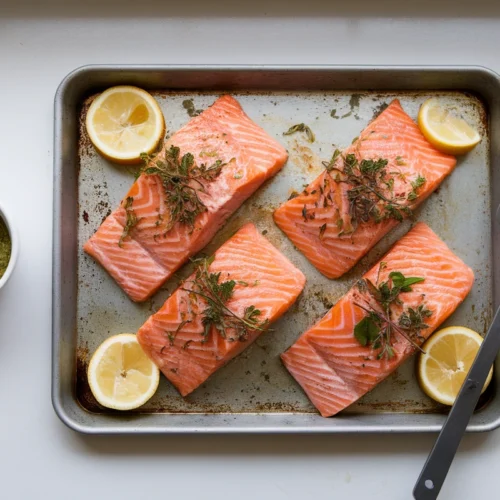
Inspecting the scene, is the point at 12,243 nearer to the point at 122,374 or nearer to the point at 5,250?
the point at 5,250

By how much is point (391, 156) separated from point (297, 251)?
23.1 inches

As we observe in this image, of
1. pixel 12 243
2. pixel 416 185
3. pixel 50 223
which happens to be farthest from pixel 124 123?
pixel 416 185

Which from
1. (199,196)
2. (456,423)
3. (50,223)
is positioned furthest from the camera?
(50,223)

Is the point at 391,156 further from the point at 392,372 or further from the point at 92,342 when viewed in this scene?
the point at 92,342

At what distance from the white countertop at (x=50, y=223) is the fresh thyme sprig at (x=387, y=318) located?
0.47m

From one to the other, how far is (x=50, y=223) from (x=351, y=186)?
1.34 metres

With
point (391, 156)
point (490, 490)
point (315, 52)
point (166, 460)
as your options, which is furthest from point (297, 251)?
point (490, 490)

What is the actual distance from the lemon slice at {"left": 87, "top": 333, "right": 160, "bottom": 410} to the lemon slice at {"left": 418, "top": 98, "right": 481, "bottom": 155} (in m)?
1.57

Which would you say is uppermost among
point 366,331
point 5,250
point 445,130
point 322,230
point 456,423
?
point 445,130

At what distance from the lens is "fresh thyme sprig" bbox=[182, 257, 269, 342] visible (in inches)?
102

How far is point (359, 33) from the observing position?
288 cm

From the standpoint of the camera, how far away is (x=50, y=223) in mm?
2828

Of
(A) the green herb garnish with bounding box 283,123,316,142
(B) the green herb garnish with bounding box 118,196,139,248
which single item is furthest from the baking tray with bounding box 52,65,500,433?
(B) the green herb garnish with bounding box 118,196,139,248

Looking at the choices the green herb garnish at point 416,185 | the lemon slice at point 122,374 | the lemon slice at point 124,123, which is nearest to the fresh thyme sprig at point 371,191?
the green herb garnish at point 416,185
